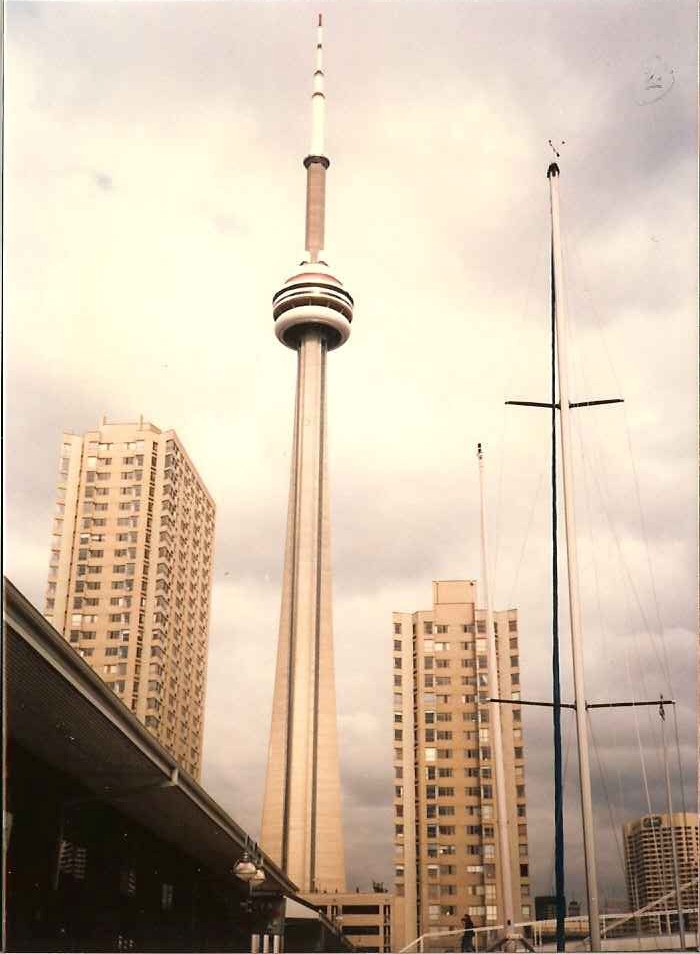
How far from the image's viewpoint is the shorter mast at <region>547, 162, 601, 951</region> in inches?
588

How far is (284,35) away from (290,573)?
50.4 meters

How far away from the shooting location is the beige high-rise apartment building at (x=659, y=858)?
787 inches

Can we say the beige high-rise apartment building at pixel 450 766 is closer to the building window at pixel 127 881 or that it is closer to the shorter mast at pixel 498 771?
the shorter mast at pixel 498 771

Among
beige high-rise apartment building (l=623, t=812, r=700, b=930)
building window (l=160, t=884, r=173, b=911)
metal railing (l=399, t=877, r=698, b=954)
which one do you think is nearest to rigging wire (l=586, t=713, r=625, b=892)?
beige high-rise apartment building (l=623, t=812, r=700, b=930)

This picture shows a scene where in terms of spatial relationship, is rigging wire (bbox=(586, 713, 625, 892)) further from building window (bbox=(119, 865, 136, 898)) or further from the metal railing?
building window (bbox=(119, 865, 136, 898))

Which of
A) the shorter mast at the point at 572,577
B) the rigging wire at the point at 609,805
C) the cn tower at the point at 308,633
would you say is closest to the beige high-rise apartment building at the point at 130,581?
the cn tower at the point at 308,633

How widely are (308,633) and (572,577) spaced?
5187 cm

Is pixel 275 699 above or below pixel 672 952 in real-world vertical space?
above

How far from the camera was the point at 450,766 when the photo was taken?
39.2 metres

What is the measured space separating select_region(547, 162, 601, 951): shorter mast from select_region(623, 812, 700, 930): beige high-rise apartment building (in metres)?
4.93

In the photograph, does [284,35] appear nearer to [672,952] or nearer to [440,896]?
[672,952]

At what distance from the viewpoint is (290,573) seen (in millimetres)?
68562

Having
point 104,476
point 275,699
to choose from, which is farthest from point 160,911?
point 275,699

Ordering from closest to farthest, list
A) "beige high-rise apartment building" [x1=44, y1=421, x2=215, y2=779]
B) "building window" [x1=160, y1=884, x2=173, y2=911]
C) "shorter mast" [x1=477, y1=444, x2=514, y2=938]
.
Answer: "shorter mast" [x1=477, y1=444, x2=514, y2=938] < "building window" [x1=160, y1=884, x2=173, y2=911] < "beige high-rise apartment building" [x1=44, y1=421, x2=215, y2=779]
